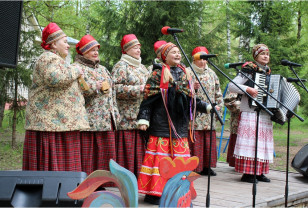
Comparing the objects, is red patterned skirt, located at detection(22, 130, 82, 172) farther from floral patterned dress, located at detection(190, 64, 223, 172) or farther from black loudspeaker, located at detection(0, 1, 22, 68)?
floral patterned dress, located at detection(190, 64, 223, 172)

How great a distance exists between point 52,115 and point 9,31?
1.03 meters

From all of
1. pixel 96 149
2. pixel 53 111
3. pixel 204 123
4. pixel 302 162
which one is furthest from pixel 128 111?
pixel 302 162

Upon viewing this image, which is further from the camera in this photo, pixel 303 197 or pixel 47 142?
pixel 303 197

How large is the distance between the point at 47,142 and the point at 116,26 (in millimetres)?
5244

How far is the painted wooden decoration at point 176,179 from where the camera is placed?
2.59 meters

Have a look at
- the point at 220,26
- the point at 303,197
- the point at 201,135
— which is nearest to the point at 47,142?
the point at 201,135

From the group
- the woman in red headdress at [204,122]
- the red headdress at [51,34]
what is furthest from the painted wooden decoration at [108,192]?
the woman in red headdress at [204,122]

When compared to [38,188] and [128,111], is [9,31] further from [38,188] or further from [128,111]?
[128,111]

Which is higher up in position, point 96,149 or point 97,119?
point 97,119

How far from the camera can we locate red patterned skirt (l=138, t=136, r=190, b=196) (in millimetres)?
4098

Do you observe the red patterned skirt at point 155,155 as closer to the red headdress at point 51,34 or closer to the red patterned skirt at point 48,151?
the red patterned skirt at point 48,151

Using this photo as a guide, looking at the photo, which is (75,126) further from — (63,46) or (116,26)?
(116,26)

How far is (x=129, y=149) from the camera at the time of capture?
518 centimetres

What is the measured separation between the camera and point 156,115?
4230mm
